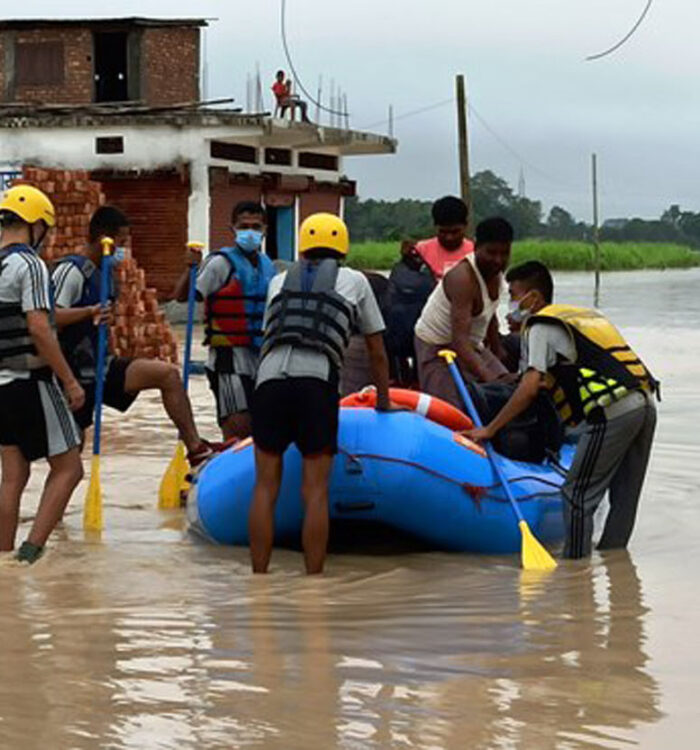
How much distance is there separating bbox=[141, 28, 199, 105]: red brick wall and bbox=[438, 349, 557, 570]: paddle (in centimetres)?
2716

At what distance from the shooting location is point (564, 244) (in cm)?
7831

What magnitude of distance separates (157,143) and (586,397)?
70.8ft

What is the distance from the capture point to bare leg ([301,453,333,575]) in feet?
24.5

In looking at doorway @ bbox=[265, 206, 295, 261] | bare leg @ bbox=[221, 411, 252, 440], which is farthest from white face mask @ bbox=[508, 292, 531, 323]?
doorway @ bbox=[265, 206, 295, 261]

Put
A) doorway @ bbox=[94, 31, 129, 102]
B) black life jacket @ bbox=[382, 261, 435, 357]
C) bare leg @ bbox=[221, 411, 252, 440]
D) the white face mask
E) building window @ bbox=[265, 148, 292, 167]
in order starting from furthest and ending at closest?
1. doorway @ bbox=[94, 31, 129, 102]
2. building window @ bbox=[265, 148, 292, 167]
3. black life jacket @ bbox=[382, 261, 435, 357]
4. bare leg @ bbox=[221, 411, 252, 440]
5. the white face mask

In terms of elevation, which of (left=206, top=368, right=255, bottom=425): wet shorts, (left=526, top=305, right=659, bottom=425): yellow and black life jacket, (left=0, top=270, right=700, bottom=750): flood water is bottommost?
(left=0, top=270, right=700, bottom=750): flood water

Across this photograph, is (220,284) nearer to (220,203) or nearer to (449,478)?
(449,478)

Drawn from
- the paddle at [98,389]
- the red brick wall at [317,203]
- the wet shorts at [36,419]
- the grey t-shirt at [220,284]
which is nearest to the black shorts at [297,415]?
the wet shorts at [36,419]

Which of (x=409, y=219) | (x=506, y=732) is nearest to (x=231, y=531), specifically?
(x=506, y=732)

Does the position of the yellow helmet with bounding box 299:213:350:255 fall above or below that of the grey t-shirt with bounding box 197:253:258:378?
above

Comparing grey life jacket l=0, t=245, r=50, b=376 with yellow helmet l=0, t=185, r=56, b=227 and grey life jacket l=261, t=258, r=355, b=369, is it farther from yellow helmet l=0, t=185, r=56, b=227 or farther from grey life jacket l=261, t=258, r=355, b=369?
grey life jacket l=261, t=258, r=355, b=369

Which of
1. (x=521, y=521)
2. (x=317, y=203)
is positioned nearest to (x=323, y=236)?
(x=521, y=521)

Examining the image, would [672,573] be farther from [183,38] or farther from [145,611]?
[183,38]

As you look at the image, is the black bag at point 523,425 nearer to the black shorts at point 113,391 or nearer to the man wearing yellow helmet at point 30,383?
the black shorts at point 113,391
